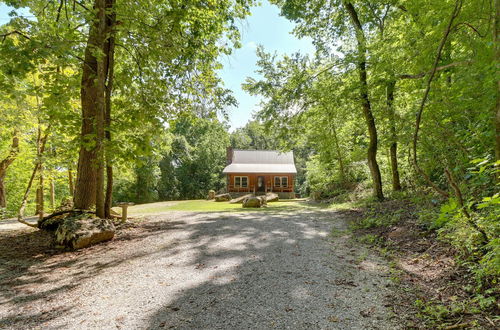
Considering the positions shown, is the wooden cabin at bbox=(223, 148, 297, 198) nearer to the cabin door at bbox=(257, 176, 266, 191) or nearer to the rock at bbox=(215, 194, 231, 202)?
the cabin door at bbox=(257, 176, 266, 191)

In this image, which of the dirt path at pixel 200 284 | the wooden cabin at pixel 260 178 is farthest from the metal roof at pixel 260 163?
the dirt path at pixel 200 284

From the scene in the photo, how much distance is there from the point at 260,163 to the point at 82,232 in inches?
1014

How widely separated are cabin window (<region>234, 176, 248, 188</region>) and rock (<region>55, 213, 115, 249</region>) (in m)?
22.7

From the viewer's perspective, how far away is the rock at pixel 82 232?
557 cm

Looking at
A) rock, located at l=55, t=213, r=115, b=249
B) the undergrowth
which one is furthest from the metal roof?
the undergrowth

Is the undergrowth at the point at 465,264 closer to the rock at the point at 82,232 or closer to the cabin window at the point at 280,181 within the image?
the rock at the point at 82,232

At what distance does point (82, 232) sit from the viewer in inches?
224

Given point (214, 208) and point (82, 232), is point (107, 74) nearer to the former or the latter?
point (82, 232)

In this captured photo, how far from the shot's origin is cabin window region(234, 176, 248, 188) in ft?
94.8

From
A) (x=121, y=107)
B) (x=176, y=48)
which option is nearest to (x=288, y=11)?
(x=176, y=48)

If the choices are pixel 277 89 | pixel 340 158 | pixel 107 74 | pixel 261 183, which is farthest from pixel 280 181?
pixel 107 74

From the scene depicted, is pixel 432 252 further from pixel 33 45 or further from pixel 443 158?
pixel 33 45

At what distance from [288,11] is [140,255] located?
36.2ft

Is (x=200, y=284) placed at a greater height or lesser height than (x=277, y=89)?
lesser
